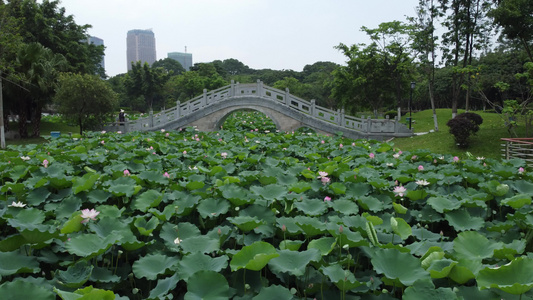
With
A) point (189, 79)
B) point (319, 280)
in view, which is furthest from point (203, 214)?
point (189, 79)

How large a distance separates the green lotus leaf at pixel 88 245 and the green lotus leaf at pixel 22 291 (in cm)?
35

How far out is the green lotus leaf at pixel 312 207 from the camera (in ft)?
8.59

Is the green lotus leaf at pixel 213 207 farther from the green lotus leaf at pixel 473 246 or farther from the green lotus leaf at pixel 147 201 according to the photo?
the green lotus leaf at pixel 473 246

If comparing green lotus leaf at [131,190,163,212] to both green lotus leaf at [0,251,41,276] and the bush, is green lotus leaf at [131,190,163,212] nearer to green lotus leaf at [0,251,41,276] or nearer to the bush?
green lotus leaf at [0,251,41,276]

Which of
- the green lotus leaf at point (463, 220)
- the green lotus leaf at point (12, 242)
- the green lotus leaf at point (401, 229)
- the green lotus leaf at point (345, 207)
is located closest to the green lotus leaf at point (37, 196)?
the green lotus leaf at point (12, 242)

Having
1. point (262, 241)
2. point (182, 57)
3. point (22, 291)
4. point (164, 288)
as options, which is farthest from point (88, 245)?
point (182, 57)

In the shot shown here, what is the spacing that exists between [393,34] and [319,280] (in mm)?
21972

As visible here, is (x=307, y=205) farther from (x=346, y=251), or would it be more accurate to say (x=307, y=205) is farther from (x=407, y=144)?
(x=407, y=144)

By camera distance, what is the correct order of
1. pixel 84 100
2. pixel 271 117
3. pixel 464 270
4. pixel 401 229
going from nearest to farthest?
1. pixel 464 270
2. pixel 401 229
3. pixel 84 100
4. pixel 271 117

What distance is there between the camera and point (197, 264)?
5.92 feet

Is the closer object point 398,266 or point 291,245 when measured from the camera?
point 398,266

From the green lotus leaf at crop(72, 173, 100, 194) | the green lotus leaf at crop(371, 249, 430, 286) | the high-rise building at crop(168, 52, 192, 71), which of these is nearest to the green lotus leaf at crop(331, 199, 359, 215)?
the green lotus leaf at crop(371, 249, 430, 286)

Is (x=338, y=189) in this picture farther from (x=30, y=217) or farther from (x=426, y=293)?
(x=30, y=217)

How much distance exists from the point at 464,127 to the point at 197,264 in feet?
45.1
